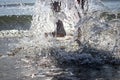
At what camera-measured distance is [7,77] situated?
27.9ft

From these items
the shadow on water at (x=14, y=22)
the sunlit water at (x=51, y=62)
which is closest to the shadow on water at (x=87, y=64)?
the sunlit water at (x=51, y=62)

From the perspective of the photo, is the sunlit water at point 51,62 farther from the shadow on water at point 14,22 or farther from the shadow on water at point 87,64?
the shadow on water at point 14,22

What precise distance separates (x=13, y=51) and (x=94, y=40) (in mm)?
2192

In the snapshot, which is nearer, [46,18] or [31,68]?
[31,68]

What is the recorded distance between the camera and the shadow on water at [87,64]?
28.0ft

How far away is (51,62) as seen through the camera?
31.9ft

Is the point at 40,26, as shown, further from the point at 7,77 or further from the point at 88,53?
the point at 7,77

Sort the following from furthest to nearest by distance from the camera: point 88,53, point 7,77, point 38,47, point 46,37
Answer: point 46,37 → point 38,47 → point 88,53 → point 7,77

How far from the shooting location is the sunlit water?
28.2 feet

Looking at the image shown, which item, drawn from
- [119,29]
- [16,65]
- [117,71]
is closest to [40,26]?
[119,29]

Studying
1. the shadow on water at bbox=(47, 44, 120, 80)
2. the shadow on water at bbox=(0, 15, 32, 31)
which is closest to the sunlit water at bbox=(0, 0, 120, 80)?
the shadow on water at bbox=(47, 44, 120, 80)

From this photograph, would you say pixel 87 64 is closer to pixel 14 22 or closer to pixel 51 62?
pixel 51 62

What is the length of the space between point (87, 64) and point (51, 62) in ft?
2.78

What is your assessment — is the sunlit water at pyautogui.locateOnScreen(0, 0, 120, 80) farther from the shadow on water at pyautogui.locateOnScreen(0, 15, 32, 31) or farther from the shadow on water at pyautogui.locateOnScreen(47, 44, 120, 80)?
the shadow on water at pyautogui.locateOnScreen(0, 15, 32, 31)
